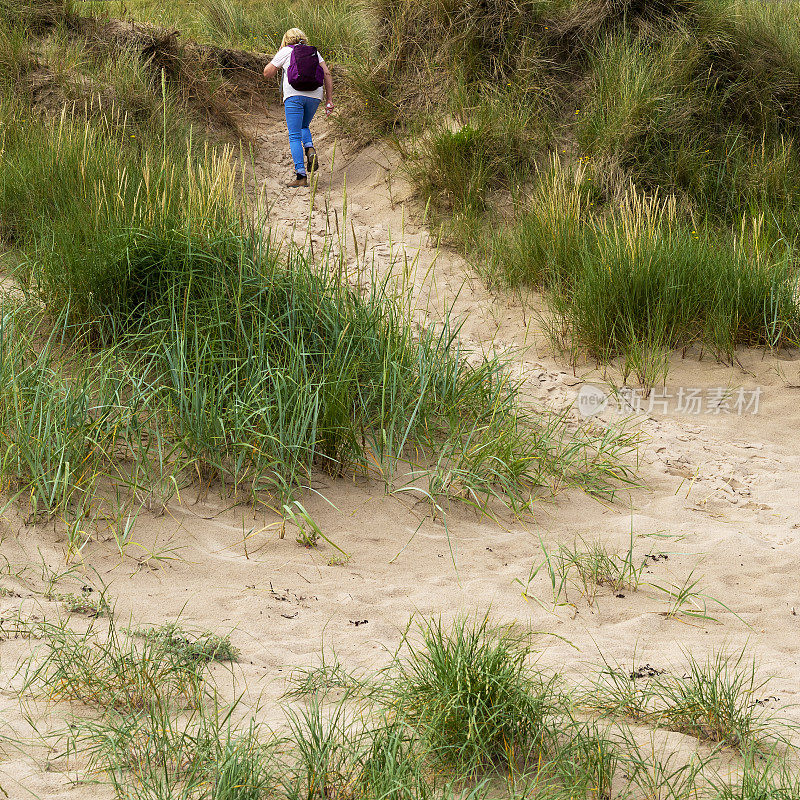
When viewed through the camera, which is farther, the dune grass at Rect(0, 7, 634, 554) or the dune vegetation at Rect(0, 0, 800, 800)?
the dune grass at Rect(0, 7, 634, 554)

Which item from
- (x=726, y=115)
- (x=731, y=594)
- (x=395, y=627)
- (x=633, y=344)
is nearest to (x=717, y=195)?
(x=726, y=115)

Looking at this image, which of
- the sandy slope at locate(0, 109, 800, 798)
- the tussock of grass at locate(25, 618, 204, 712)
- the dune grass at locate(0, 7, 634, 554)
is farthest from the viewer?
the dune grass at locate(0, 7, 634, 554)

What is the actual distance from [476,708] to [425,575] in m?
1.11

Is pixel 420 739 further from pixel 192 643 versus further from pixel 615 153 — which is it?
pixel 615 153

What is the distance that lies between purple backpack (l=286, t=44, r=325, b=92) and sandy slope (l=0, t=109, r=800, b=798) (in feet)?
17.0

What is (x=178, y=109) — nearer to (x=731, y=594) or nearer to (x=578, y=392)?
(x=578, y=392)

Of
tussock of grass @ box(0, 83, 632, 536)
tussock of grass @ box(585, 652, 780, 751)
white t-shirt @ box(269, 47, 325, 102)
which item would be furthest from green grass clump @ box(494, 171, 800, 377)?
white t-shirt @ box(269, 47, 325, 102)

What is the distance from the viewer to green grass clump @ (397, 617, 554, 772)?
1908mm

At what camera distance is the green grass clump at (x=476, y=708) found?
191 centimetres

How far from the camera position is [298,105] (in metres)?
7.68

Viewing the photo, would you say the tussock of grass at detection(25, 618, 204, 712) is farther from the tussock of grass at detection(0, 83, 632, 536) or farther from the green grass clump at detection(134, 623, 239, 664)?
the tussock of grass at detection(0, 83, 632, 536)

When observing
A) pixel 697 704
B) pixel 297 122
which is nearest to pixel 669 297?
pixel 697 704

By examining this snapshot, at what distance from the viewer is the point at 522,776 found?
72.9 inches

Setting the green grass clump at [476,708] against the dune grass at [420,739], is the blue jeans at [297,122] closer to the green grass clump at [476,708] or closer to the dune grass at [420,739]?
the dune grass at [420,739]
